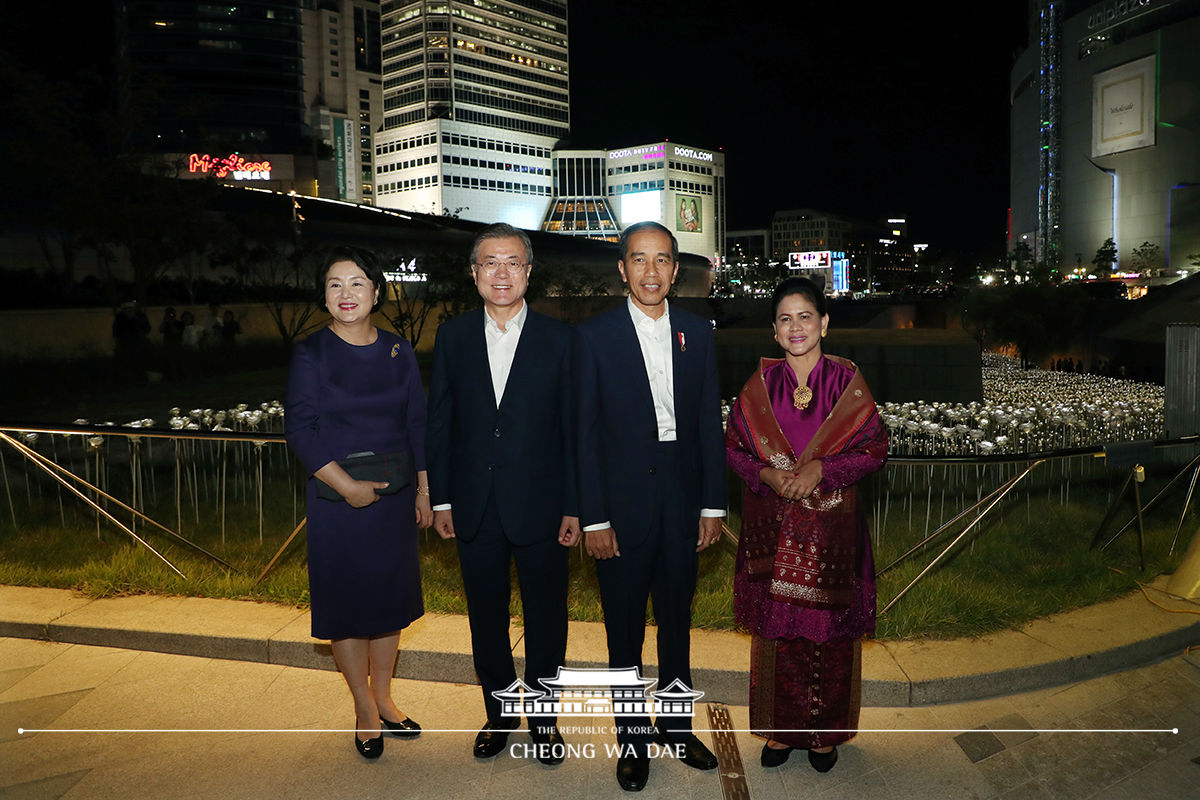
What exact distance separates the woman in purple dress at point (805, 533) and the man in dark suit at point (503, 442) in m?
0.75

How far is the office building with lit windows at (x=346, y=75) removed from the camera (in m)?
106

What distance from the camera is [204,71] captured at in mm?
86000

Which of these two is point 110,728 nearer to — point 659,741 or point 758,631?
point 659,741

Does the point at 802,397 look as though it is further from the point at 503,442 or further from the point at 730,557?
the point at 730,557

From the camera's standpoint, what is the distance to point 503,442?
121 inches

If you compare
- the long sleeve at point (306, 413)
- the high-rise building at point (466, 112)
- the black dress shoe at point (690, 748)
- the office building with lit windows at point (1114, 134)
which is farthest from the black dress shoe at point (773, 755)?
the high-rise building at point (466, 112)

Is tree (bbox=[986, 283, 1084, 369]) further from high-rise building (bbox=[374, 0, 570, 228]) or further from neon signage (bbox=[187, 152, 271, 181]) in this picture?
high-rise building (bbox=[374, 0, 570, 228])

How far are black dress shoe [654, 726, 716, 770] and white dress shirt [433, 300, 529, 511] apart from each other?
1277mm

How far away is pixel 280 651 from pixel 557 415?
2.21m

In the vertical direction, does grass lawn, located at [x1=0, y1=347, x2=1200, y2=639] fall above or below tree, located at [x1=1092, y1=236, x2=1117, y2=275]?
below

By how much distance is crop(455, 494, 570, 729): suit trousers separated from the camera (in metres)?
3.16

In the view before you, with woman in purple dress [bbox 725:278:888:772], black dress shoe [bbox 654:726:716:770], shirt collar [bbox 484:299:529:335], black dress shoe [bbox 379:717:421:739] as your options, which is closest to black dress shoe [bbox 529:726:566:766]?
black dress shoe [bbox 654:726:716:770]

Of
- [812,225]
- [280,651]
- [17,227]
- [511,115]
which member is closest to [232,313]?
[17,227]

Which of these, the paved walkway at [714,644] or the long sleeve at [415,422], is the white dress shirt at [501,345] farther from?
the paved walkway at [714,644]
